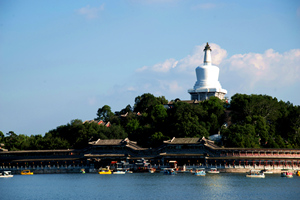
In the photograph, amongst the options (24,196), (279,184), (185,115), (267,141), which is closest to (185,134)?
(185,115)

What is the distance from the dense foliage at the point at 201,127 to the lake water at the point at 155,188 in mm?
15916

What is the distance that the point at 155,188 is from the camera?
71062 millimetres

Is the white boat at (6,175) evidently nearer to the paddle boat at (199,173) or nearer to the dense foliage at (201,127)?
the dense foliage at (201,127)

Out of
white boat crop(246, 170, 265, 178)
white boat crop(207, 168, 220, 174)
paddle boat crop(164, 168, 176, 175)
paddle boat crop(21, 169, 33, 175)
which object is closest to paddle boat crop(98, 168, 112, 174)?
paddle boat crop(164, 168, 176, 175)

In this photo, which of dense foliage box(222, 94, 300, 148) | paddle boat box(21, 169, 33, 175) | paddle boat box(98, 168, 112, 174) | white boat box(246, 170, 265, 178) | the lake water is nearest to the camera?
the lake water

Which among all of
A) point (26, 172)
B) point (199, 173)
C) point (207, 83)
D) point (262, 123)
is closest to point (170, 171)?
point (199, 173)

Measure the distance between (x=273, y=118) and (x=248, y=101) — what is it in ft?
20.7

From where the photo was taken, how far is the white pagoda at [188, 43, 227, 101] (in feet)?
434

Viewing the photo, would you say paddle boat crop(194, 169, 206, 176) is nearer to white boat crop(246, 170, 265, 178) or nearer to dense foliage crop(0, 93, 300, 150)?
white boat crop(246, 170, 265, 178)

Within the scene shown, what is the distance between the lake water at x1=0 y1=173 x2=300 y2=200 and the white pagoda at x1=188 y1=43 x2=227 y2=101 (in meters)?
45.8

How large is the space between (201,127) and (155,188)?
36.9 metres

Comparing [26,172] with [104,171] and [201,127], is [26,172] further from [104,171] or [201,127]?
[201,127]

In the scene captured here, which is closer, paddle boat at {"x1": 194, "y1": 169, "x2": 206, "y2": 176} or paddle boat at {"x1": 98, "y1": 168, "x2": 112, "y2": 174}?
paddle boat at {"x1": 194, "y1": 169, "x2": 206, "y2": 176}

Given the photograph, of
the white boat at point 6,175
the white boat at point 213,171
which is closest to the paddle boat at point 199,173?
the white boat at point 213,171
